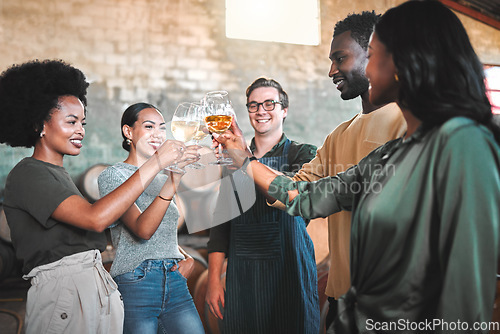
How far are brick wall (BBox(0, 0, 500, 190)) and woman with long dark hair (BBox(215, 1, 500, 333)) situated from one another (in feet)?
12.1

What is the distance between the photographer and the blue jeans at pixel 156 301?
174 cm

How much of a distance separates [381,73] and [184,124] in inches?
29.3

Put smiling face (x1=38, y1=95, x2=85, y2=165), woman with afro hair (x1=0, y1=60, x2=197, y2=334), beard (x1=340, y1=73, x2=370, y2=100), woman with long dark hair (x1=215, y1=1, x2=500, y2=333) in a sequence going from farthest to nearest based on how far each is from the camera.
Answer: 1. beard (x1=340, y1=73, x2=370, y2=100)
2. smiling face (x1=38, y1=95, x2=85, y2=165)
3. woman with afro hair (x1=0, y1=60, x2=197, y2=334)
4. woman with long dark hair (x1=215, y1=1, x2=500, y2=333)

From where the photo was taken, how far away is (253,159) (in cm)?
153

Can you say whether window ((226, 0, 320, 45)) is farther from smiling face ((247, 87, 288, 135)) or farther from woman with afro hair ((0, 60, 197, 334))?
woman with afro hair ((0, 60, 197, 334))

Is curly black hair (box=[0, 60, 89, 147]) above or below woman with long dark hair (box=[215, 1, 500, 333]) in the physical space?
above

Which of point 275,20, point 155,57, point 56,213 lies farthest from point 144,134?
point 275,20

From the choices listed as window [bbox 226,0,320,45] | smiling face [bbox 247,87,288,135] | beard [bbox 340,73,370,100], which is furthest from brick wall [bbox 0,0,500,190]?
beard [bbox 340,73,370,100]

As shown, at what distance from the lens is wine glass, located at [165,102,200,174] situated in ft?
5.22

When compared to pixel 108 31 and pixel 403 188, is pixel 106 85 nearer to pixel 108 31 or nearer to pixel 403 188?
pixel 108 31

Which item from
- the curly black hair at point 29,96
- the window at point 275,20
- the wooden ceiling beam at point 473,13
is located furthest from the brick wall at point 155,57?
the curly black hair at point 29,96

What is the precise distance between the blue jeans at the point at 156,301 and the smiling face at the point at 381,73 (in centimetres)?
112

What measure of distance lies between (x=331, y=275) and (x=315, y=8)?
4.35 metres

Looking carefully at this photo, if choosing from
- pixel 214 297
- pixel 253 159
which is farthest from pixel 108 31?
pixel 253 159
